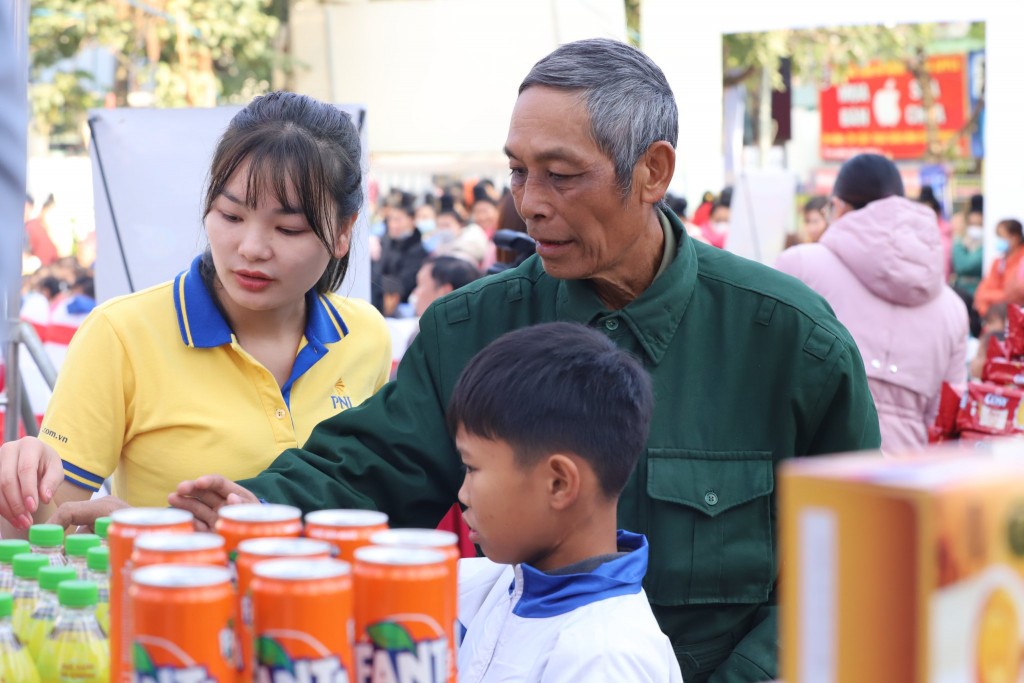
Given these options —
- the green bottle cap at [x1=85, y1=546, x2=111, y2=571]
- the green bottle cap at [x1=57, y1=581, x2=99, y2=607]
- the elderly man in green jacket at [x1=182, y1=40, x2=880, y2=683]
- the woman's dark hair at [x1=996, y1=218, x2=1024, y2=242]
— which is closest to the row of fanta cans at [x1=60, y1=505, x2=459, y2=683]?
the green bottle cap at [x1=57, y1=581, x2=99, y2=607]

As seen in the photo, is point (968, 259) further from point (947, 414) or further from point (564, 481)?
point (564, 481)

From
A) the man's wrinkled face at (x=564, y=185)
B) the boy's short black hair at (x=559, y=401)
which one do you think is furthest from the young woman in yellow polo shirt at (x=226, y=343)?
the boy's short black hair at (x=559, y=401)

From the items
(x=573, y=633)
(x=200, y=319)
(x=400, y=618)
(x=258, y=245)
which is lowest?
(x=573, y=633)

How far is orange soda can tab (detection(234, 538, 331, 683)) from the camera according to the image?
1.20m

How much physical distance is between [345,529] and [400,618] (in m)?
0.24

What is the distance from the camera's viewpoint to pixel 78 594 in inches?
56.2

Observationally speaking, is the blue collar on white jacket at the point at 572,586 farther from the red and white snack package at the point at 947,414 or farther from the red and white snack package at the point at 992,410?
the red and white snack package at the point at 947,414

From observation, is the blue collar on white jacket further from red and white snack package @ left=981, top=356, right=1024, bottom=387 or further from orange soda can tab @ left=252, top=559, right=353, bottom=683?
red and white snack package @ left=981, top=356, right=1024, bottom=387

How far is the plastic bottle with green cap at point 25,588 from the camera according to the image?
4.96 ft

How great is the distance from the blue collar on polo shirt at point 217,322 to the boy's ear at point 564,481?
0.95 metres

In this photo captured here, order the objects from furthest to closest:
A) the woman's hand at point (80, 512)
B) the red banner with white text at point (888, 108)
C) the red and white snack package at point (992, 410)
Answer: the red banner with white text at point (888, 108) → the red and white snack package at point (992, 410) → the woman's hand at point (80, 512)

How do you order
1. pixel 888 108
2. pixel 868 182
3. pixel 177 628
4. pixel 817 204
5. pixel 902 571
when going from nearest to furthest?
pixel 902 571 → pixel 177 628 → pixel 868 182 → pixel 817 204 → pixel 888 108

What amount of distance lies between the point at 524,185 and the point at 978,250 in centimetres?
1168

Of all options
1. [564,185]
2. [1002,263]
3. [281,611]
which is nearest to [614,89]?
[564,185]
